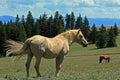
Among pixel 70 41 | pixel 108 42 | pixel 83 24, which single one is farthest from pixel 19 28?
pixel 70 41

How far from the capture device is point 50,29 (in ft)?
461

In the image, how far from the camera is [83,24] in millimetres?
161375

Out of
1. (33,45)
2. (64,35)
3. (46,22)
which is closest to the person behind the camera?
(33,45)

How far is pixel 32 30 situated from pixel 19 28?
21.7m

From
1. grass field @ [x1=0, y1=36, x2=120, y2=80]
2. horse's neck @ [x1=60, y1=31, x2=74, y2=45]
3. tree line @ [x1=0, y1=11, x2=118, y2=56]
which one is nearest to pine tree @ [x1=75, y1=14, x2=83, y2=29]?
tree line @ [x1=0, y1=11, x2=118, y2=56]

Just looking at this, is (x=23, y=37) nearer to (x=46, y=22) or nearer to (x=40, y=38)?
(x=46, y=22)

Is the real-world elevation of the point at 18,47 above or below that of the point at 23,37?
above

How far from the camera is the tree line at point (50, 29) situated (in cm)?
10999

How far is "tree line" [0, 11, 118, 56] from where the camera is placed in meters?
110

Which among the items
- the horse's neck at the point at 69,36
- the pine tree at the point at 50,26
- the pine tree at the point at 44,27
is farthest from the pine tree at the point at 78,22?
the horse's neck at the point at 69,36

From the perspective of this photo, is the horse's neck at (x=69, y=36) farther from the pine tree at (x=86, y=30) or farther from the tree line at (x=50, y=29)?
the pine tree at (x=86, y=30)

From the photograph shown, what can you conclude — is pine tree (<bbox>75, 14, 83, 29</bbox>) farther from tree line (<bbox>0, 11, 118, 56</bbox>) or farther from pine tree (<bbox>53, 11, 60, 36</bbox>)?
pine tree (<bbox>53, 11, 60, 36</bbox>)

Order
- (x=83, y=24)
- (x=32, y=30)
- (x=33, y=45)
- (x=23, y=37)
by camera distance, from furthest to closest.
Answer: (x=83, y=24), (x=32, y=30), (x=23, y=37), (x=33, y=45)

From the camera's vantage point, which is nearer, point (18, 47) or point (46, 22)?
point (18, 47)
